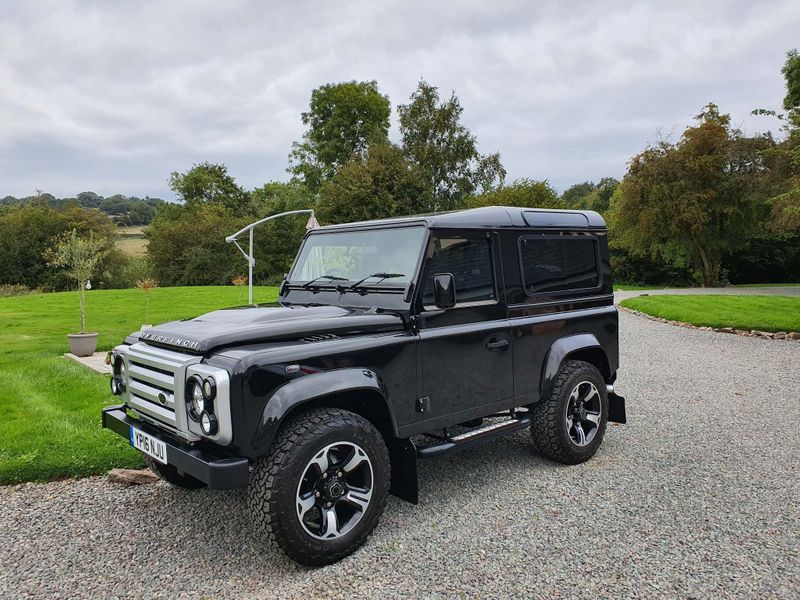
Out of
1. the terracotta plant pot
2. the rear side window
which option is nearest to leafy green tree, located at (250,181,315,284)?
the terracotta plant pot

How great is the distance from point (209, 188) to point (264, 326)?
56.4 meters

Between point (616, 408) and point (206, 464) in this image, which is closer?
point (206, 464)

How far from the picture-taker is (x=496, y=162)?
37.0 m

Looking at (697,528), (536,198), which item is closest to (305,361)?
(697,528)

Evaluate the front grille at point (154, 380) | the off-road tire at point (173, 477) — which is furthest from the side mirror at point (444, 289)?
the off-road tire at point (173, 477)

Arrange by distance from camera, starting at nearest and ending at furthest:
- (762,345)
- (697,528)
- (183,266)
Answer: (697,528)
(762,345)
(183,266)

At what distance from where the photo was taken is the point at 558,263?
475cm

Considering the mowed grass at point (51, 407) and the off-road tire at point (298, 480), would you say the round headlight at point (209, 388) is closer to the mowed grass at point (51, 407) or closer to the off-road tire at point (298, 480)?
the off-road tire at point (298, 480)

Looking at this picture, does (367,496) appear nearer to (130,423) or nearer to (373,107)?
(130,423)

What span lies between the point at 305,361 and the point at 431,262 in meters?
1.19

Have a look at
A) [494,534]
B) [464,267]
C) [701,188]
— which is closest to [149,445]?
[494,534]

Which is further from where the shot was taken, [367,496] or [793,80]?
[793,80]

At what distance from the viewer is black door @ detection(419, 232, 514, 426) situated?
3.75 metres

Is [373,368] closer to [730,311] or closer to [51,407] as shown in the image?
[51,407]
